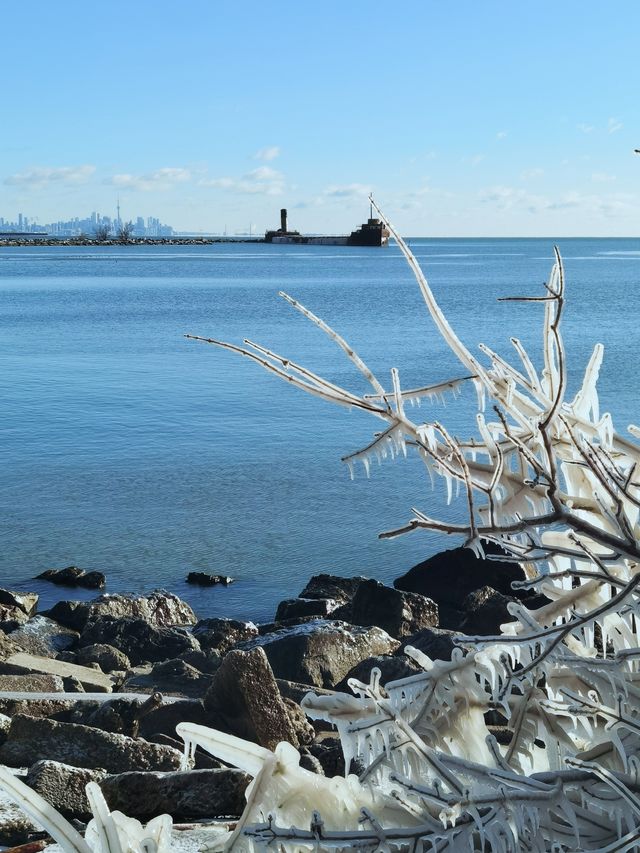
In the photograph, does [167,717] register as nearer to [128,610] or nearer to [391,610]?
[391,610]

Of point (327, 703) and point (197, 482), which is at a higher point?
point (327, 703)

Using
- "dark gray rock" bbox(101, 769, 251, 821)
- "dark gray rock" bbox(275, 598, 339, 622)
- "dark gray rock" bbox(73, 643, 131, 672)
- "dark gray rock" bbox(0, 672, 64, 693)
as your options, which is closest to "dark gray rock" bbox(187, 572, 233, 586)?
"dark gray rock" bbox(275, 598, 339, 622)

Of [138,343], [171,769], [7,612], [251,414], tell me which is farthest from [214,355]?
[171,769]

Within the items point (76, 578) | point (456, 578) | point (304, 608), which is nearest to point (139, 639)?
point (304, 608)

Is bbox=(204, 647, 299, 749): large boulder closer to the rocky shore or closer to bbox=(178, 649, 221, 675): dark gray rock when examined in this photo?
the rocky shore

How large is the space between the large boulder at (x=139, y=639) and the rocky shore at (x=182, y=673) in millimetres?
17

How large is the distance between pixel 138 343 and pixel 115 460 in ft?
74.0

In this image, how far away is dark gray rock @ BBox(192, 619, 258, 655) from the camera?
1100 centimetres

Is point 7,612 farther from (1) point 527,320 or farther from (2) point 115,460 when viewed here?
(1) point 527,320

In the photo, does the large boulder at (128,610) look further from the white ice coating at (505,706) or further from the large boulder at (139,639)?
the white ice coating at (505,706)

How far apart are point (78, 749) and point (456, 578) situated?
779cm

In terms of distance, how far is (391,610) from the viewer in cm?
1139

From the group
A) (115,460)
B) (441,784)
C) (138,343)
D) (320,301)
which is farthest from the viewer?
(320,301)

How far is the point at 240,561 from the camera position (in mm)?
15062
